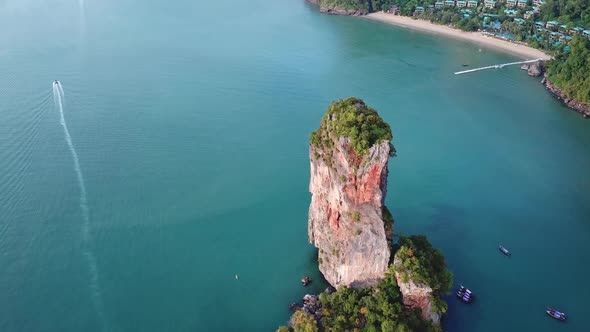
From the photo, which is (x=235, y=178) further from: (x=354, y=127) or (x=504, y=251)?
(x=504, y=251)

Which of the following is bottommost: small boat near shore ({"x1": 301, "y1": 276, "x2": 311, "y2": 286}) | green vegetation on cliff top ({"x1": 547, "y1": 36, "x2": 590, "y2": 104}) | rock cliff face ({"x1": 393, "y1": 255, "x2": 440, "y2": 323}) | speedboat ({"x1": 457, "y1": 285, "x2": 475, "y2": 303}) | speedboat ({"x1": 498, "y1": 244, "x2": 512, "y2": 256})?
speedboat ({"x1": 457, "y1": 285, "x2": 475, "y2": 303})

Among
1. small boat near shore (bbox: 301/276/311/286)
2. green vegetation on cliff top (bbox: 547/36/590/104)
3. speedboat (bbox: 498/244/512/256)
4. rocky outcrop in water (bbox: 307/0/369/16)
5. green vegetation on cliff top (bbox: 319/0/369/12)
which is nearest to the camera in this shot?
small boat near shore (bbox: 301/276/311/286)

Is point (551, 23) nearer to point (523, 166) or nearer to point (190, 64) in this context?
point (523, 166)

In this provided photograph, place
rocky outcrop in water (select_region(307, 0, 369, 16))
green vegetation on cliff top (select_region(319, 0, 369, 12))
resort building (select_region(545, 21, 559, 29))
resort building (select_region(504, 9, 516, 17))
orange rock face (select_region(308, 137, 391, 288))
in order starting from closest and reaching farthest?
orange rock face (select_region(308, 137, 391, 288)), resort building (select_region(545, 21, 559, 29)), resort building (select_region(504, 9, 516, 17)), green vegetation on cliff top (select_region(319, 0, 369, 12)), rocky outcrop in water (select_region(307, 0, 369, 16))

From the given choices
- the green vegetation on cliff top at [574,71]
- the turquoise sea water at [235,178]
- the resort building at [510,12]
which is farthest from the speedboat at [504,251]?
the resort building at [510,12]

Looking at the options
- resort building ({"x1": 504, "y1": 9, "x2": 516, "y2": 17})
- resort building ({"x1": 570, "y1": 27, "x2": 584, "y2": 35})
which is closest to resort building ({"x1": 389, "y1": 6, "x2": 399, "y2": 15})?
resort building ({"x1": 504, "y1": 9, "x2": 516, "y2": 17})

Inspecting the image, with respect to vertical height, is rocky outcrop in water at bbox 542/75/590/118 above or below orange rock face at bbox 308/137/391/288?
below

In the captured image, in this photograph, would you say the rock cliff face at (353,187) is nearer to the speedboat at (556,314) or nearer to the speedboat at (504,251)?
the speedboat at (556,314)

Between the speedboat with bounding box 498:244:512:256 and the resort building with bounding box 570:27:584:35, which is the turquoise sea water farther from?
the resort building with bounding box 570:27:584:35
